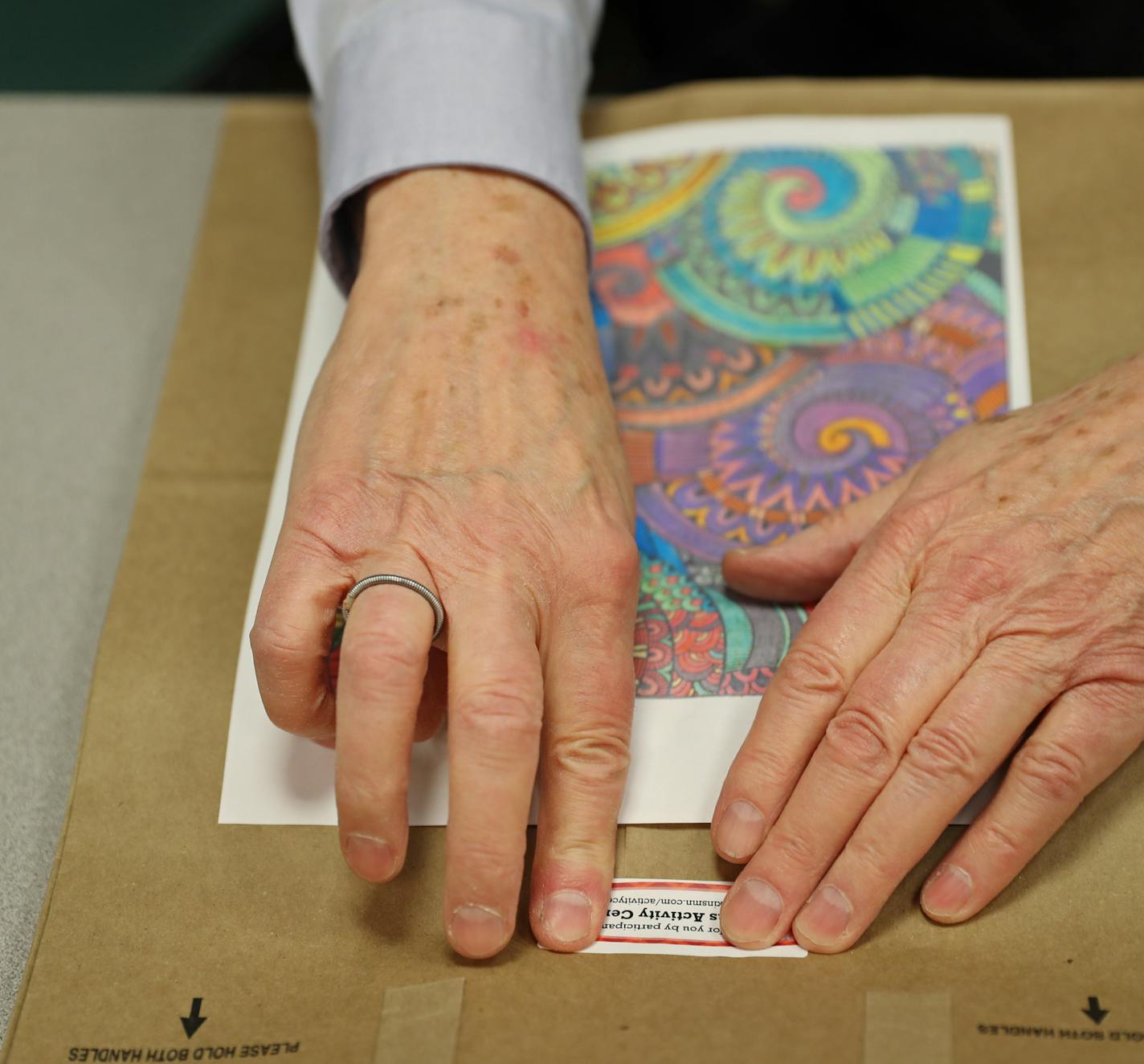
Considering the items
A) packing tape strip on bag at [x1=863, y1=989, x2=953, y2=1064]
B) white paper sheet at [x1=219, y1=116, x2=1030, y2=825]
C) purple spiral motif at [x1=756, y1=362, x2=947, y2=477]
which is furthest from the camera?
purple spiral motif at [x1=756, y1=362, x2=947, y2=477]

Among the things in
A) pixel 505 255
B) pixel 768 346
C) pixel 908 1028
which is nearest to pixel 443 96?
pixel 505 255

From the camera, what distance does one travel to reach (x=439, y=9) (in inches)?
34.5

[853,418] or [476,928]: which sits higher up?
[853,418]

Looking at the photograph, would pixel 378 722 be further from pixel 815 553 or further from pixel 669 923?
pixel 815 553

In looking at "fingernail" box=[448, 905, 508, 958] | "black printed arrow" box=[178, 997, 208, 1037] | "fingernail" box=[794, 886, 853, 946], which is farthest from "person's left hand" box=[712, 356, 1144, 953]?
"black printed arrow" box=[178, 997, 208, 1037]

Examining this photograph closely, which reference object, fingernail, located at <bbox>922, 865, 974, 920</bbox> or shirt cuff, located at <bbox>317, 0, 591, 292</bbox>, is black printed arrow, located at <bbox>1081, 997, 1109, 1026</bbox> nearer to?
fingernail, located at <bbox>922, 865, 974, 920</bbox>

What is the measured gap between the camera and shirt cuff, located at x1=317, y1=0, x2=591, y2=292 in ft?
2.72

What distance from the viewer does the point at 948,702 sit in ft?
2.05

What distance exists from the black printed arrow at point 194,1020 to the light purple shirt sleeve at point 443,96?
0.52m

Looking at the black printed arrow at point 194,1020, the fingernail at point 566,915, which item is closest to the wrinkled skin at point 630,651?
the fingernail at point 566,915

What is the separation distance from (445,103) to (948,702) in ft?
1.76

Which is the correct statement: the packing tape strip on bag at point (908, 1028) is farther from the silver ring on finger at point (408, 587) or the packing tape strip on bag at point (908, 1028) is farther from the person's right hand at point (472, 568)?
the silver ring on finger at point (408, 587)

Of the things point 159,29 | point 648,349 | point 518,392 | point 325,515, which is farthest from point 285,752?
point 159,29

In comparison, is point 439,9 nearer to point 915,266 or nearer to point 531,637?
point 915,266
